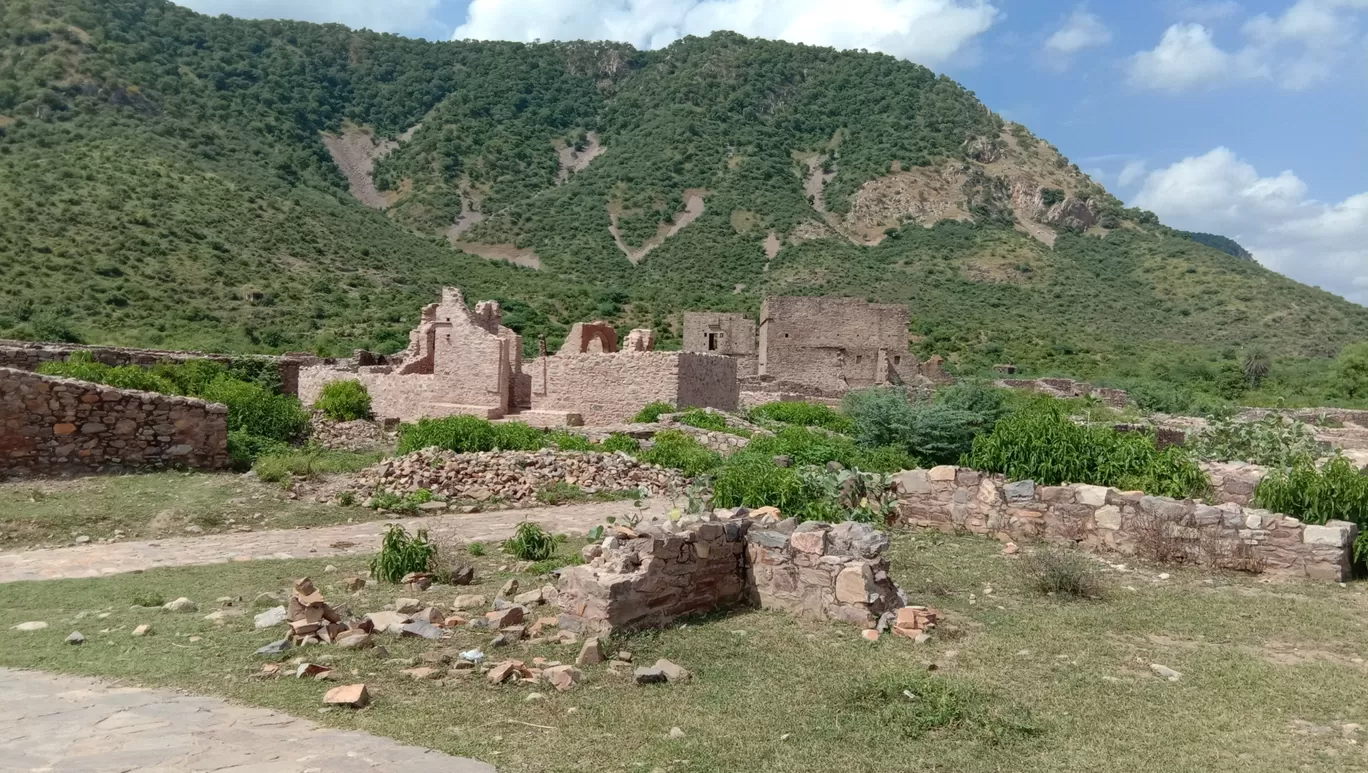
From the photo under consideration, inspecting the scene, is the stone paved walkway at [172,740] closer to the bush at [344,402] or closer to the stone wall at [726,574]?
the stone wall at [726,574]

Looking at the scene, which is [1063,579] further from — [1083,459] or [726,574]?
[1083,459]

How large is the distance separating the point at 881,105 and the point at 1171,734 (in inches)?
3549

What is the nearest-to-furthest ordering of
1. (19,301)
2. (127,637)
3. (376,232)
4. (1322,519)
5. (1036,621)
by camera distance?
(127,637)
(1036,621)
(1322,519)
(19,301)
(376,232)

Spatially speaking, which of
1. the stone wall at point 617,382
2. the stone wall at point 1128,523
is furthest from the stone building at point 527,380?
the stone wall at point 1128,523

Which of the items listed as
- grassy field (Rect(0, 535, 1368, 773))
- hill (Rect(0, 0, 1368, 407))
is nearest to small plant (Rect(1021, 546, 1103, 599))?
grassy field (Rect(0, 535, 1368, 773))

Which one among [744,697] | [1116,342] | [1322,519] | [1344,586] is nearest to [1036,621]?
[744,697]

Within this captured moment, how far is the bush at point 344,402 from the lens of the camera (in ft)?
66.5

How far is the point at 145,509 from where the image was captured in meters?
10.1

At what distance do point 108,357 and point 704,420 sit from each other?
1389cm

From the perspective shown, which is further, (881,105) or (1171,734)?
(881,105)

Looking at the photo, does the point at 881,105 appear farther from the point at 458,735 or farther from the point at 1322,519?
the point at 458,735

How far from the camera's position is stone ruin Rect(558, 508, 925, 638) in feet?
19.7

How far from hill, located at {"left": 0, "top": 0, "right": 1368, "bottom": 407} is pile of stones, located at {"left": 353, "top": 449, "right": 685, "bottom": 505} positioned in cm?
2507

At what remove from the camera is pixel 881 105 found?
8819 centimetres
